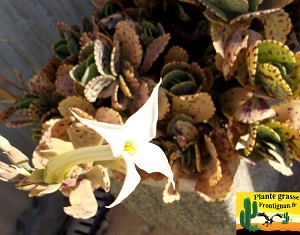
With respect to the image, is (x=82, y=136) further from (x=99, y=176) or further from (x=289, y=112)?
(x=289, y=112)

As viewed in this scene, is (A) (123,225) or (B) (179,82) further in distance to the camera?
(A) (123,225)

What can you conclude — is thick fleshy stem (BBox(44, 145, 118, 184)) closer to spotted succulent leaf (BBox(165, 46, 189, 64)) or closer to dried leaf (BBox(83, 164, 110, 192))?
dried leaf (BBox(83, 164, 110, 192))

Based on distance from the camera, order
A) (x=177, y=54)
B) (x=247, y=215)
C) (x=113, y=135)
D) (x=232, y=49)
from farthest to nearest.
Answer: (x=177, y=54)
(x=232, y=49)
(x=247, y=215)
(x=113, y=135)

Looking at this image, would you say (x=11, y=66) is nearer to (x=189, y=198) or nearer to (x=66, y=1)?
(x=66, y=1)

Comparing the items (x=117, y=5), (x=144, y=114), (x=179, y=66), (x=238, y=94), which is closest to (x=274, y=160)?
(x=238, y=94)

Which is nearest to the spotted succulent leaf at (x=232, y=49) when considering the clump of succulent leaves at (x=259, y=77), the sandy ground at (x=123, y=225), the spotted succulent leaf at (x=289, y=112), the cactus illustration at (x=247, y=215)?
the clump of succulent leaves at (x=259, y=77)

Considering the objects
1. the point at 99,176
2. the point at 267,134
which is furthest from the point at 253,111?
the point at 99,176
